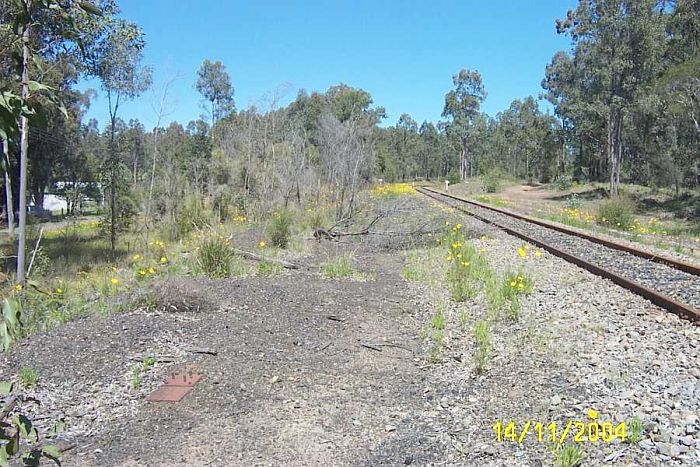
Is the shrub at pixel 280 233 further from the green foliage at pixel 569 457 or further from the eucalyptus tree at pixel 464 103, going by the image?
the eucalyptus tree at pixel 464 103

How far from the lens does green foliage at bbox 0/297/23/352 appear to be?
1.39 m

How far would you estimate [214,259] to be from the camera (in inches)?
409

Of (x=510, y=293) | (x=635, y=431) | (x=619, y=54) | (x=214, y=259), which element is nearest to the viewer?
(x=635, y=431)

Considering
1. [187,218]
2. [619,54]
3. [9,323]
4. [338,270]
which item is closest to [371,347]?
[338,270]

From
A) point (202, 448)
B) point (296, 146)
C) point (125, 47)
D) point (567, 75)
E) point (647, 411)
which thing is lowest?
point (202, 448)

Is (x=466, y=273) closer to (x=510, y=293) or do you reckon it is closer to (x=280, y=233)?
(x=510, y=293)

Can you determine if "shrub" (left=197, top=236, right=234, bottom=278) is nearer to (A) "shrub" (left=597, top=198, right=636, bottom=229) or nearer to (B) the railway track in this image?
(B) the railway track

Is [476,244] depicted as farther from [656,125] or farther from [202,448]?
[656,125]

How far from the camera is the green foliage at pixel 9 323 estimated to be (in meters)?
1.39

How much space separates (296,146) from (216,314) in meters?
15.6

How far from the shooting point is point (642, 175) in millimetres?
48438

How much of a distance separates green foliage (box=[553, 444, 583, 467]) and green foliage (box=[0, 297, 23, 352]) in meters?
3.23

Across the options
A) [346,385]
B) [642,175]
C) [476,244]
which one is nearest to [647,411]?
[346,385]

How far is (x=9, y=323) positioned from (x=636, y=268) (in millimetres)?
10213
